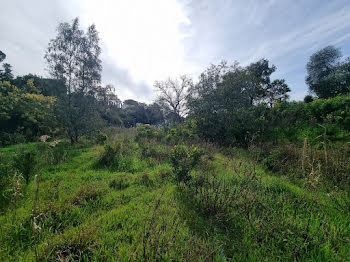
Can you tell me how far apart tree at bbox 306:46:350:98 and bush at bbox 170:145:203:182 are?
1999 cm

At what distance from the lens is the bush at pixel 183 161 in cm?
328

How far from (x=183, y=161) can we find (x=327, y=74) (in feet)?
85.6

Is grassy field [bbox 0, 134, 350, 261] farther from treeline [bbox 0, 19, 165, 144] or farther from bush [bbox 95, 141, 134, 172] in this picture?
treeline [bbox 0, 19, 165, 144]

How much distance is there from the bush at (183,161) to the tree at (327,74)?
787 inches

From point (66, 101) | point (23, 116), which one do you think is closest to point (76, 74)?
point (66, 101)

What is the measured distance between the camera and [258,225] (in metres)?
1.83

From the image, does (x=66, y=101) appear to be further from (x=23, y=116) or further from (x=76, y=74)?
(x=23, y=116)

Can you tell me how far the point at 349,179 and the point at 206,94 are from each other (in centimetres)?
888

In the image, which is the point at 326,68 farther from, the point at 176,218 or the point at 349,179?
the point at 176,218

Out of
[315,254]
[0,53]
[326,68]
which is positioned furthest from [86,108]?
[326,68]

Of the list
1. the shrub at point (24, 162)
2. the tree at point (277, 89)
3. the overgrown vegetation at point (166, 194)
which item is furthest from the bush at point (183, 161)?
the tree at point (277, 89)

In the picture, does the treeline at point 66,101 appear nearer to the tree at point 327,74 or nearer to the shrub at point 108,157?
the shrub at point 108,157

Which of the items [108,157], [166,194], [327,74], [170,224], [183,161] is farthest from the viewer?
[327,74]

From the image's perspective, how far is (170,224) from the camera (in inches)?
76.8
